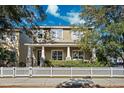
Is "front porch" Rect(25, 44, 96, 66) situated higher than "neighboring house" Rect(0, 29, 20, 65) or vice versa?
"neighboring house" Rect(0, 29, 20, 65)

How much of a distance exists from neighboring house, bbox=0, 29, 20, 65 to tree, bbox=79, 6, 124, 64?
3.35 feet

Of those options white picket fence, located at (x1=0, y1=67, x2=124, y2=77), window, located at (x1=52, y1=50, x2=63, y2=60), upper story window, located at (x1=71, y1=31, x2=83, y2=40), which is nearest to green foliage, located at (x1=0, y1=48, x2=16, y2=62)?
white picket fence, located at (x1=0, y1=67, x2=124, y2=77)

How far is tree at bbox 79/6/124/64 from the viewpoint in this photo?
4828 millimetres

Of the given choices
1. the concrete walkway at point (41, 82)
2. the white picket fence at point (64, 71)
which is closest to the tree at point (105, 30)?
the white picket fence at point (64, 71)

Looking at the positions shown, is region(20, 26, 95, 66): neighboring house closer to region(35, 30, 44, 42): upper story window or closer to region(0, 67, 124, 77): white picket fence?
region(35, 30, 44, 42): upper story window

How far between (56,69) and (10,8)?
4.44ft

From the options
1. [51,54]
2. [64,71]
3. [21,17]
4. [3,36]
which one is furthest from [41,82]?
[21,17]

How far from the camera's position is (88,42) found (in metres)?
5.12

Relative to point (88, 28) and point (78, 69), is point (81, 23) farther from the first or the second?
point (78, 69)

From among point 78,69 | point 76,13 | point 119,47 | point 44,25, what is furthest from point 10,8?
point 119,47

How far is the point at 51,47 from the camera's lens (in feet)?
16.7

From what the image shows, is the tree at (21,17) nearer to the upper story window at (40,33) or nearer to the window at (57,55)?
the upper story window at (40,33)

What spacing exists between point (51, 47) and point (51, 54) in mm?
202
